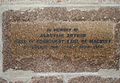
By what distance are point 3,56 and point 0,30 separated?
15 cm

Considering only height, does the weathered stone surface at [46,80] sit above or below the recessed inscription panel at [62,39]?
below

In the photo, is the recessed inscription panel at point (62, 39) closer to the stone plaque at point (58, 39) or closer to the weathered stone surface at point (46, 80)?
the stone plaque at point (58, 39)

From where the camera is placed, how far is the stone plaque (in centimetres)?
171

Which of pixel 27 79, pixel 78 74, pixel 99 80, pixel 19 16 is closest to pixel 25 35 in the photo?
pixel 19 16

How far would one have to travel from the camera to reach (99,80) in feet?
5.73

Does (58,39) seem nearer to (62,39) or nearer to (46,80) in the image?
(62,39)

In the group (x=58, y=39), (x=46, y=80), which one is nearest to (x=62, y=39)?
(x=58, y=39)

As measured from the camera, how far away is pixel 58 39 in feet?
5.63

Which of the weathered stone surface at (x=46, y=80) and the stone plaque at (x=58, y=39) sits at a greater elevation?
the stone plaque at (x=58, y=39)

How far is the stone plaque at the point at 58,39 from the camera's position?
171 cm

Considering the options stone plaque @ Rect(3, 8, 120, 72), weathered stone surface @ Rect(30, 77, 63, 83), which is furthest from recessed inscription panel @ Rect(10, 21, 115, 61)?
weathered stone surface @ Rect(30, 77, 63, 83)

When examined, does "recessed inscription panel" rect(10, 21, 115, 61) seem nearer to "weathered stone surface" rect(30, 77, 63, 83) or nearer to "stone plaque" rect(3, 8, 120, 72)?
"stone plaque" rect(3, 8, 120, 72)

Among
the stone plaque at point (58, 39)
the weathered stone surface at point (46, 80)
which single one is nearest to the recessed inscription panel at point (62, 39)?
the stone plaque at point (58, 39)

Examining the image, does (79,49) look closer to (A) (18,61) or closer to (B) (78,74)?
(B) (78,74)
